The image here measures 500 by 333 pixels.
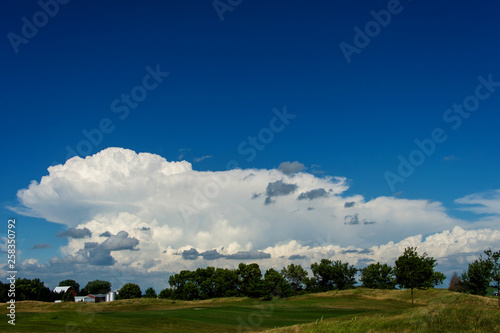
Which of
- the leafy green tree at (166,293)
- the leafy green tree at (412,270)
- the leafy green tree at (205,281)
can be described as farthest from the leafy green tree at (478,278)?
the leafy green tree at (166,293)

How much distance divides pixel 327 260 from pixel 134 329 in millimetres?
105690

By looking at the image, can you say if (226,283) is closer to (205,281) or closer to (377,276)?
(205,281)

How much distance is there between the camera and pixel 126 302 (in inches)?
3337

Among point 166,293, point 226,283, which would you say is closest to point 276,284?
point 226,283

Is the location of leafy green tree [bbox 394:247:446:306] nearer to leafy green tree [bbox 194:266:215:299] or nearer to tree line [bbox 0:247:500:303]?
tree line [bbox 0:247:500:303]

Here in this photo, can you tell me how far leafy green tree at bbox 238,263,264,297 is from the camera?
11581 cm

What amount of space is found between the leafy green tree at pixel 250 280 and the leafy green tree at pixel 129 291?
151 feet

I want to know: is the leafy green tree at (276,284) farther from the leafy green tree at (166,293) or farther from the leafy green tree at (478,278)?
the leafy green tree at (478,278)

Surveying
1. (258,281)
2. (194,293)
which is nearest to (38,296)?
(194,293)

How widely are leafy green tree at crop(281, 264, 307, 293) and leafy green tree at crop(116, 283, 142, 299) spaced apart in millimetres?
55868

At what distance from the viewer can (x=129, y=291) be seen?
14038 cm

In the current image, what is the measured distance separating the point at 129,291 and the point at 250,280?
51.3 meters

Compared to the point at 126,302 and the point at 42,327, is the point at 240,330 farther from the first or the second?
the point at 126,302

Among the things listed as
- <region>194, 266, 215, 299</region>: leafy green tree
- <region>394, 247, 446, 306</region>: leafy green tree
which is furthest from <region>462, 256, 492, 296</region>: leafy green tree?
<region>194, 266, 215, 299</region>: leafy green tree
